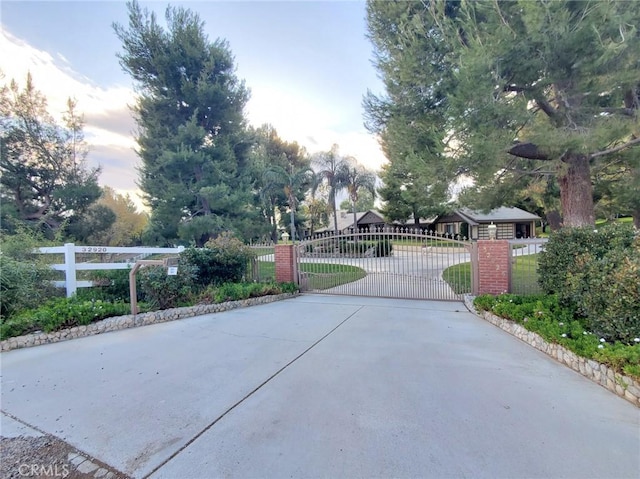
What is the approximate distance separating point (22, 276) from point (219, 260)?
3.71m

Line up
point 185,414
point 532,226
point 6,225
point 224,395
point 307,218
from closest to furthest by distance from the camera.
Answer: point 185,414 → point 224,395 → point 6,225 → point 532,226 → point 307,218

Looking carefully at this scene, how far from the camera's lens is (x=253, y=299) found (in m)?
7.49

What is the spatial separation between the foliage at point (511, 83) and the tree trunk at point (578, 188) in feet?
0.10

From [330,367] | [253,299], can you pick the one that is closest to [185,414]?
[330,367]

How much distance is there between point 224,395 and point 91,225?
17.7 metres

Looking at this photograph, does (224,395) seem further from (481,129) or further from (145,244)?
(145,244)

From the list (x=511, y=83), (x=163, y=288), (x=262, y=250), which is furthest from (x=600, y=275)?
(x=163, y=288)

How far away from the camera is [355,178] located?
23281mm

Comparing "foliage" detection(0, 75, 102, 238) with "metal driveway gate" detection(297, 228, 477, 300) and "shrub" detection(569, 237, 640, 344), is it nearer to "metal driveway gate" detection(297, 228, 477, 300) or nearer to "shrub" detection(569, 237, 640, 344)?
"metal driveway gate" detection(297, 228, 477, 300)

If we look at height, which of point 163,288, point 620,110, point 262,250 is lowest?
point 163,288

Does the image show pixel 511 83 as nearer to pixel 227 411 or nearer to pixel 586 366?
pixel 586 366

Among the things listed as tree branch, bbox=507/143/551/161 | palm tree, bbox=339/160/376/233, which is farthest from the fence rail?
palm tree, bbox=339/160/376/233

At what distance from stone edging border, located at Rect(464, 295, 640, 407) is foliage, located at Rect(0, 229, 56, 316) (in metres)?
8.60

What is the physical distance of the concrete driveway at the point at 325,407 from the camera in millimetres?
2109
